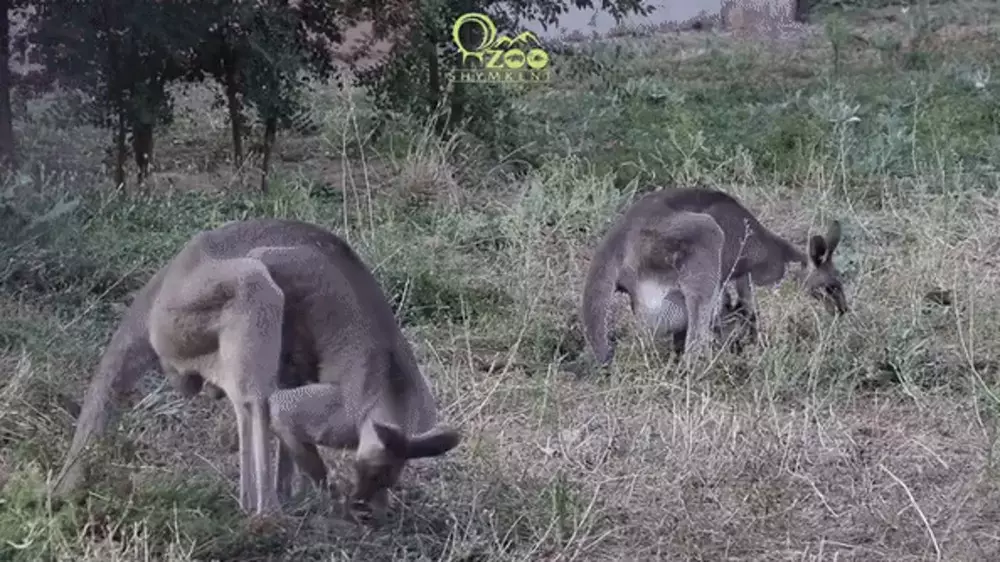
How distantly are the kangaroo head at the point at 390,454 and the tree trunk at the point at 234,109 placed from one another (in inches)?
256

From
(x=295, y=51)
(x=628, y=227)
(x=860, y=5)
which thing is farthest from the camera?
(x=860, y=5)

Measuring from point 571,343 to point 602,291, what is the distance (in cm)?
38

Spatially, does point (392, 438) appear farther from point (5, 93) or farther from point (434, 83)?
point (434, 83)

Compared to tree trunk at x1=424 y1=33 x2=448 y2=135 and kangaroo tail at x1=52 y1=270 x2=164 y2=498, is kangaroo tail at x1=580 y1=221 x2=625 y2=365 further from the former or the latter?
tree trunk at x1=424 y1=33 x2=448 y2=135

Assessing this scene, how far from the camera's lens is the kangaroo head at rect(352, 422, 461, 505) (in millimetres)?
5453

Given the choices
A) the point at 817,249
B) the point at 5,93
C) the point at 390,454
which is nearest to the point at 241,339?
the point at 390,454

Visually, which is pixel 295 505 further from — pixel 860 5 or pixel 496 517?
pixel 860 5

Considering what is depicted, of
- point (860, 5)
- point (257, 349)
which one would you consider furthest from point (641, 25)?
point (257, 349)

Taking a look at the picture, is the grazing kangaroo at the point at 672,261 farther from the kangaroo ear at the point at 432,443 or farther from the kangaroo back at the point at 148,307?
the kangaroo ear at the point at 432,443

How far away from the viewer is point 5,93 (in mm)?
10969

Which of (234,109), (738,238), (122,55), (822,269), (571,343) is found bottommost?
(571,343)

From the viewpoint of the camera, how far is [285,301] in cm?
603

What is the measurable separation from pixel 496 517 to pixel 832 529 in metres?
1.32

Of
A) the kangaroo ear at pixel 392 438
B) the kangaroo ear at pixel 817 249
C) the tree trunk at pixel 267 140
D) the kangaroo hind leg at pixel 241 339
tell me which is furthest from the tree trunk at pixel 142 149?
the kangaroo ear at pixel 392 438
